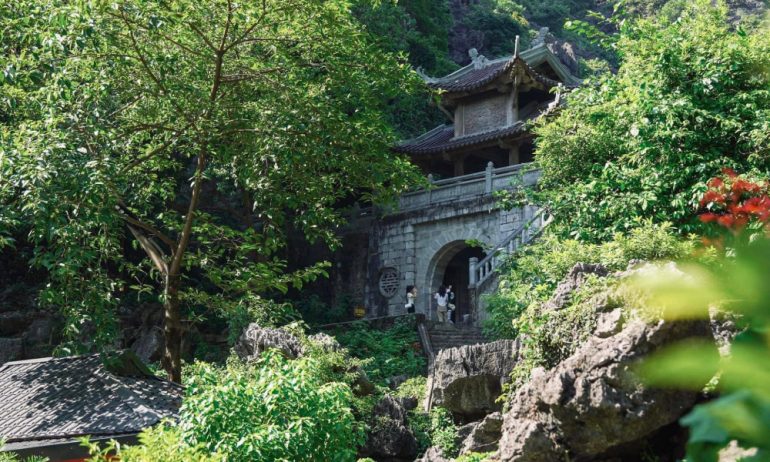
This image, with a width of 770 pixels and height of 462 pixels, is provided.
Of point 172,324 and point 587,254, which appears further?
point 172,324

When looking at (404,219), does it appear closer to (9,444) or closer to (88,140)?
(88,140)

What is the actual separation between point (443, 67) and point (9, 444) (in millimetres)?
28805

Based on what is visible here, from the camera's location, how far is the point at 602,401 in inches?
249

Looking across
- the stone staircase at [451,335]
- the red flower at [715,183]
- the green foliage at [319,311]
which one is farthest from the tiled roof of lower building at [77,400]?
the green foliage at [319,311]

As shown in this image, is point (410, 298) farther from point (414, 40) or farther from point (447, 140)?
point (414, 40)

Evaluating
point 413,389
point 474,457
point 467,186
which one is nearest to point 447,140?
point 467,186

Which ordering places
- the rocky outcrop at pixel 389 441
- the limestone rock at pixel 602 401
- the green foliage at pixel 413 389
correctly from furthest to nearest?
the green foliage at pixel 413 389, the rocky outcrop at pixel 389 441, the limestone rock at pixel 602 401

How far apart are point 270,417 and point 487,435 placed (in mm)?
2787

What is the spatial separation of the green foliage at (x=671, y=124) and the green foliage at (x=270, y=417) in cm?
454

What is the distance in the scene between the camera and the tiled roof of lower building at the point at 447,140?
85.0ft

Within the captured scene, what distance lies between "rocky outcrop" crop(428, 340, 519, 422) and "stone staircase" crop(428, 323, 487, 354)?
8400 mm

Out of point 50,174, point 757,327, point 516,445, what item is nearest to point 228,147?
point 50,174

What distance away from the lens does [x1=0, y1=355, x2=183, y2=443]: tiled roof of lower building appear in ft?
27.6

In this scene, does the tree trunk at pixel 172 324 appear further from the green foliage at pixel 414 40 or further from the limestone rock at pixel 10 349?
the green foliage at pixel 414 40
